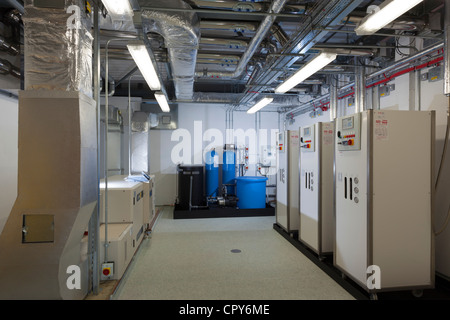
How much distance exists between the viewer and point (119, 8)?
1816 millimetres

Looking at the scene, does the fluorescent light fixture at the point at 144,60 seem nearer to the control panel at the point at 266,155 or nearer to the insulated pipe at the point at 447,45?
the insulated pipe at the point at 447,45

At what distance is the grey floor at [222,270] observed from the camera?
7.97ft

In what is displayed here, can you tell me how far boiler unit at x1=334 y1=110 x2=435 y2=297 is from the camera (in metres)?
2.27

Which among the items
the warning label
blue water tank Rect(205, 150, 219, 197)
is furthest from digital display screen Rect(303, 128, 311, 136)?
blue water tank Rect(205, 150, 219, 197)

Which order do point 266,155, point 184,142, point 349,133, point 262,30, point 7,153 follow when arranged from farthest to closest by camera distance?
point 266,155, point 184,142, point 7,153, point 262,30, point 349,133

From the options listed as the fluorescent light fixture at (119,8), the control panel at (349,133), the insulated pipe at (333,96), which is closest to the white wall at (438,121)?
the control panel at (349,133)

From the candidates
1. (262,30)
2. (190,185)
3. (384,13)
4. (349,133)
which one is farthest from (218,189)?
(384,13)

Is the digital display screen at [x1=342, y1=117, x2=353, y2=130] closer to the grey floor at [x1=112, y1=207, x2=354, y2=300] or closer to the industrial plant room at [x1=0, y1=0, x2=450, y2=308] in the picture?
the industrial plant room at [x1=0, y1=0, x2=450, y2=308]

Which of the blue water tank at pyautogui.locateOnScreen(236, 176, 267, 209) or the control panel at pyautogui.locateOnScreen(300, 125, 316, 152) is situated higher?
the control panel at pyautogui.locateOnScreen(300, 125, 316, 152)

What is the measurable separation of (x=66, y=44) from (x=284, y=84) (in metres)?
2.70

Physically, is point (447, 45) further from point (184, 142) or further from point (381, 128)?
point (184, 142)

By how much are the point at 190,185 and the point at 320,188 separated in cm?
310

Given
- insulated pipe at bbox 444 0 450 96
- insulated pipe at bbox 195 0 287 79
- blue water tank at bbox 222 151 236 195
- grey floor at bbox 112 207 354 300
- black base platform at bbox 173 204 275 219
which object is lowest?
grey floor at bbox 112 207 354 300

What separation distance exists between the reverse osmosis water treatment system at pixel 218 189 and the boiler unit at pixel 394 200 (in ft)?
10.5
